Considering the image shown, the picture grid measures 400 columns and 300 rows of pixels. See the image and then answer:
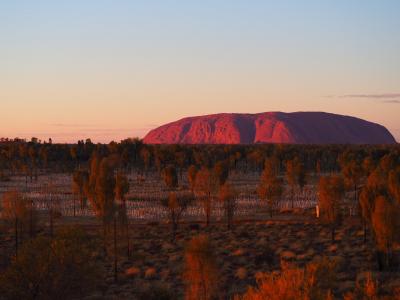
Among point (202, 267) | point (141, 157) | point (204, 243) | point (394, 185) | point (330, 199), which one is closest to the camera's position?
point (202, 267)

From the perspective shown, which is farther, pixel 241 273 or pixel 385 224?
pixel 241 273

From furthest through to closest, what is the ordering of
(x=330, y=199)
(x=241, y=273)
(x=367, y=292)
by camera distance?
(x=330, y=199) < (x=241, y=273) < (x=367, y=292)

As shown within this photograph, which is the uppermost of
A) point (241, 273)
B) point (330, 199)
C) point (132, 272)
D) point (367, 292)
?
point (330, 199)

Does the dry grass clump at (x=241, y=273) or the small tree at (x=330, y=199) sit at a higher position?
the small tree at (x=330, y=199)

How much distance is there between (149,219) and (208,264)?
137 ft

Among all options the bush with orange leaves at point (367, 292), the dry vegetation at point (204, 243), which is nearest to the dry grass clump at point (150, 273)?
the dry vegetation at point (204, 243)

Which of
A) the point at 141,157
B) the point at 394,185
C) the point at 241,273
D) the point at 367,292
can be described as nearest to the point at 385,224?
the point at 241,273

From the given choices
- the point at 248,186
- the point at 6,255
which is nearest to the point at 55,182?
the point at 248,186

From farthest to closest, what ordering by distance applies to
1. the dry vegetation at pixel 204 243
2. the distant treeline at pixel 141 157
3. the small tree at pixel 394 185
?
the distant treeline at pixel 141 157 < the small tree at pixel 394 185 < the dry vegetation at pixel 204 243

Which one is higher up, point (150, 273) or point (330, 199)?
point (330, 199)

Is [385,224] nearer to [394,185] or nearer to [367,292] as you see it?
[367,292]

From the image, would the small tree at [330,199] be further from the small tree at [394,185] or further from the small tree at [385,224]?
the small tree at [385,224]

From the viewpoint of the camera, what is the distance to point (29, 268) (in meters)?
25.4

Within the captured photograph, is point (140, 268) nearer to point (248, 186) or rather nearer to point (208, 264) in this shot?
point (208, 264)
